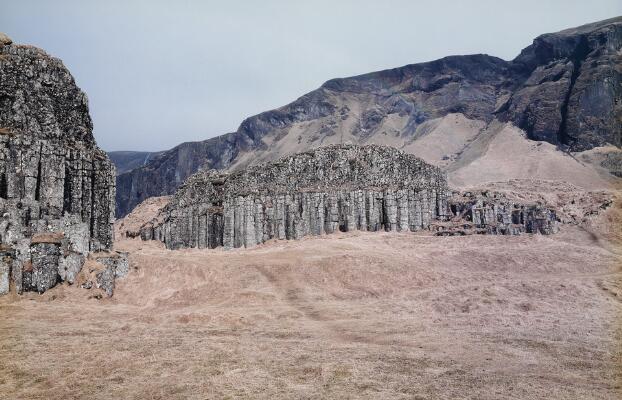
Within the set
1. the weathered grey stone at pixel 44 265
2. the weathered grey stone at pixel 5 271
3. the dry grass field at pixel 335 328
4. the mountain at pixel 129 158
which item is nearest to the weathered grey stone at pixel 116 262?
the dry grass field at pixel 335 328

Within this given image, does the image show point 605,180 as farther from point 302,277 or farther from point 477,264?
point 302,277

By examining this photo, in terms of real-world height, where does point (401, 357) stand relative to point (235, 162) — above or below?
below

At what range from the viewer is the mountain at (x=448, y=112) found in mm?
77062

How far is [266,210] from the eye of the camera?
3772 cm

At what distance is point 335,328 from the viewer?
56.9 feet

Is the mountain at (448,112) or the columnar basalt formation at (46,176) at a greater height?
the mountain at (448,112)

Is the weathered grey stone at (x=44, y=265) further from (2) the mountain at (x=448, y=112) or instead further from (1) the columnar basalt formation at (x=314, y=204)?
(2) the mountain at (x=448, y=112)

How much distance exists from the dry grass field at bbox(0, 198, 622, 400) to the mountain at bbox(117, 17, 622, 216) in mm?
56922

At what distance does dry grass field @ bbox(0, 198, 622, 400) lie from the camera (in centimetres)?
1093

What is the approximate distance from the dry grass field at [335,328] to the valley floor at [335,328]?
2.6 inches

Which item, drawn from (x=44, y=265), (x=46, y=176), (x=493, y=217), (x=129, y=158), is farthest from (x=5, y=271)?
(x=129, y=158)

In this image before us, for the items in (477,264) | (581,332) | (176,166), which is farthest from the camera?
(176,166)

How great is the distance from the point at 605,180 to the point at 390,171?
3771 centimetres

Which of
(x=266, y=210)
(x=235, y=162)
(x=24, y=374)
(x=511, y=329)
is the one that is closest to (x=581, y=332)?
(x=511, y=329)
